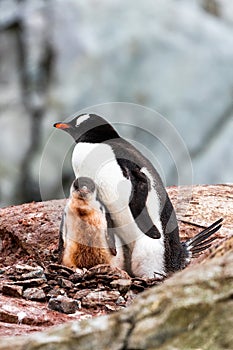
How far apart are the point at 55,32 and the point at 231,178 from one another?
5.88 feet

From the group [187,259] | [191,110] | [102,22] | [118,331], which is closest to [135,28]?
[102,22]

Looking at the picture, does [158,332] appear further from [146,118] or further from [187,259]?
[146,118]

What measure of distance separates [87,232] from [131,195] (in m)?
0.16

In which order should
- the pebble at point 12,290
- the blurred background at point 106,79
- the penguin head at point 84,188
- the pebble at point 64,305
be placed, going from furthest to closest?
the blurred background at point 106,79
the penguin head at point 84,188
the pebble at point 12,290
the pebble at point 64,305

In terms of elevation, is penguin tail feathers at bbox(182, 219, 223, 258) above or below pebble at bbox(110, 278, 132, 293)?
below

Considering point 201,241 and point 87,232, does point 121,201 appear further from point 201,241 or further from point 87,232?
point 201,241

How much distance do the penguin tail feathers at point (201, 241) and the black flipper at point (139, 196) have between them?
224 mm

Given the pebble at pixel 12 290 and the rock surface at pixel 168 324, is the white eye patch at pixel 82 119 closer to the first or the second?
the pebble at pixel 12 290

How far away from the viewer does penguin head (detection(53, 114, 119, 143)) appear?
2326 millimetres

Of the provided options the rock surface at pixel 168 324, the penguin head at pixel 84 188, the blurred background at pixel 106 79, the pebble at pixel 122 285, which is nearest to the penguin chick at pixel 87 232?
the penguin head at pixel 84 188

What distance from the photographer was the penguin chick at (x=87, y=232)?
2216mm

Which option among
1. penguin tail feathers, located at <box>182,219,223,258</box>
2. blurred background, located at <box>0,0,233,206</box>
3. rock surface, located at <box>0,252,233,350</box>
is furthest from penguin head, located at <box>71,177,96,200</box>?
blurred background, located at <box>0,0,233,206</box>

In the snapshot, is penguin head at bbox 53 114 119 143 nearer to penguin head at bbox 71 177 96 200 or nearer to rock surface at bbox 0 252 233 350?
penguin head at bbox 71 177 96 200

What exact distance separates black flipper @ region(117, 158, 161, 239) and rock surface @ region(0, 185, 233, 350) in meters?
0.14
